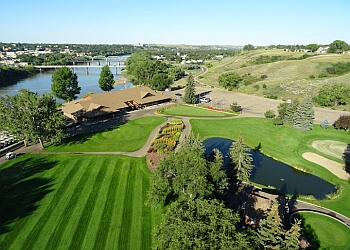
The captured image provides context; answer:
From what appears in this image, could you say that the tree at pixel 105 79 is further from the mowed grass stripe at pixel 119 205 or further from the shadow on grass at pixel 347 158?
the shadow on grass at pixel 347 158

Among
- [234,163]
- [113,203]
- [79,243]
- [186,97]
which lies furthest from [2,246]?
[186,97]

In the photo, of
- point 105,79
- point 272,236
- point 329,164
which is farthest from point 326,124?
point 105,79

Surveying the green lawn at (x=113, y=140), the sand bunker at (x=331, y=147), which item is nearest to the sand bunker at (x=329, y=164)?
the sand bunker at (x=331, y=147)

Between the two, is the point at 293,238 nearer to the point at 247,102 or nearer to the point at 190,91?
the point at 190,91

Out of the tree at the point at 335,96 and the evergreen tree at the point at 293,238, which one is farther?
the tree at the point at 335,96

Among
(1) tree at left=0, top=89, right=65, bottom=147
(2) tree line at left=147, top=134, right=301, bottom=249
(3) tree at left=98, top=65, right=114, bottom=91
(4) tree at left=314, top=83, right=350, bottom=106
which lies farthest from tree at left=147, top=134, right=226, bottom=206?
(3) tree at left=98, top=65, right=114, bottom=91

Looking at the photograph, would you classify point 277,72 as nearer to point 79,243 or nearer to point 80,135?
point 80,135
